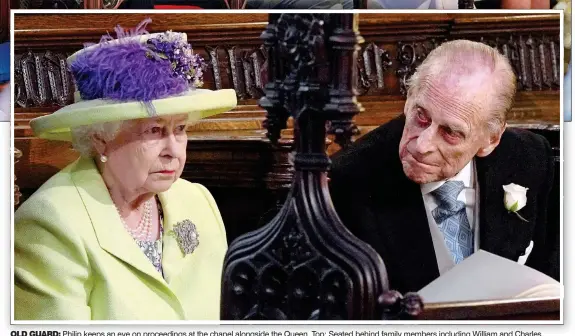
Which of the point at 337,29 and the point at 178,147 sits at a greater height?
the point at 337,29

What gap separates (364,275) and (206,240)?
41cm

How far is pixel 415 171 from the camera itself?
257 centimetres

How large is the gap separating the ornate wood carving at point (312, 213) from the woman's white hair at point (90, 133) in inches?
15.0

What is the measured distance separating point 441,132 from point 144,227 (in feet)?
2.52

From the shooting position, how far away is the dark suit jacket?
2572 millimetres

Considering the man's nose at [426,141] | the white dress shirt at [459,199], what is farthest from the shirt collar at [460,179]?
the man's nose at [426,141]

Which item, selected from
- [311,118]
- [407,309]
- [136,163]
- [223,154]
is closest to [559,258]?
[407,309]

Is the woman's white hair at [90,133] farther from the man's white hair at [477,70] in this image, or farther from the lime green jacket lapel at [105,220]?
the man's white hair at [477,70]

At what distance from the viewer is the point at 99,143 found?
2463mm

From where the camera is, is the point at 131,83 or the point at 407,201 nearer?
the point at 131,83

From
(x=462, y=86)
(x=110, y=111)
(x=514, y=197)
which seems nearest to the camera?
(x=110, y=111)

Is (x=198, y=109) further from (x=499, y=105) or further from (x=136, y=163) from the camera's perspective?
(x=499, y=105)

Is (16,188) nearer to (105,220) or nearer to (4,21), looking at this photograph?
(105,220)

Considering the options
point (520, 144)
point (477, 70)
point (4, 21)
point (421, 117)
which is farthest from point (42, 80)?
point (520, 144)
